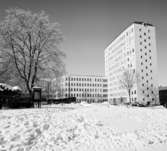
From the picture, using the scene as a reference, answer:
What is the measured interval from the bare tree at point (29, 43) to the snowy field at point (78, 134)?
1590cm

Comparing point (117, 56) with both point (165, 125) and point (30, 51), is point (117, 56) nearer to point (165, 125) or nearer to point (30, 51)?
point (30, 51)

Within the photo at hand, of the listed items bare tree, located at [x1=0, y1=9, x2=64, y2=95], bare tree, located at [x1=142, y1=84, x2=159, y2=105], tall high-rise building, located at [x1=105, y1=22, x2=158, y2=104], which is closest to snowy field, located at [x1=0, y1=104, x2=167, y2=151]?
bare tree, located at [x1=0, y1=9, x2=64, y2=95]

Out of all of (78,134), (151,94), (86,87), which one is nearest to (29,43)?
(78,134)

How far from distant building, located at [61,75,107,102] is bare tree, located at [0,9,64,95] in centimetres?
9966

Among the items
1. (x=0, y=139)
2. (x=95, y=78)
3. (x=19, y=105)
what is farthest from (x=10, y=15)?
(x=95, y=78)

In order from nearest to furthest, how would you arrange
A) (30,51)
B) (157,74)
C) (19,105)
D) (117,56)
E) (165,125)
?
(165,125)
(19,105)
(30,51)
(157,74)
(117,56)

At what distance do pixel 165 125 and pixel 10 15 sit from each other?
25.0 m

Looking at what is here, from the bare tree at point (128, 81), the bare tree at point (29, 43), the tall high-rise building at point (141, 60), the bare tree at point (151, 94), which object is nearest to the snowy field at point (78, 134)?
the bare tree at point (29, 43)

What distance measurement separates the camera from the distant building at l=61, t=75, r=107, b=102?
130750mm

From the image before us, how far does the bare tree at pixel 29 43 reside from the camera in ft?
86.9

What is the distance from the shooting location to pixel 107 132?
10711 mm

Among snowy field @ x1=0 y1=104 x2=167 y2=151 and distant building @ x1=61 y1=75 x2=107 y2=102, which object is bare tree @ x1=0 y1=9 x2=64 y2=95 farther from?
distant building @ x1=61 y1=75 x2=107 y2=102

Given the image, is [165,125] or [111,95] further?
[111,95]

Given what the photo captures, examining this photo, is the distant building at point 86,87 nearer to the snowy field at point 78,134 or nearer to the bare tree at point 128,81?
the bare tree at point 128,81
